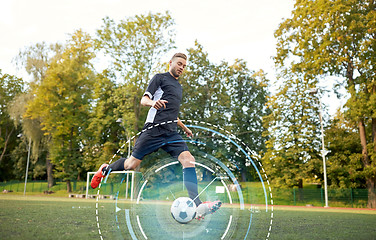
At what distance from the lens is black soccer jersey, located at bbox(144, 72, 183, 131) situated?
421 cm

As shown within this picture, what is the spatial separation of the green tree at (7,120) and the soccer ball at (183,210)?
50.8 m

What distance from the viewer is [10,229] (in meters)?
5.04

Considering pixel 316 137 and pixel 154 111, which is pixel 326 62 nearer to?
pixel 316 137

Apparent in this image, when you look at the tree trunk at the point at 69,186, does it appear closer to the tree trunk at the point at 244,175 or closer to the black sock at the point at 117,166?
the black sock at the point at 117,166

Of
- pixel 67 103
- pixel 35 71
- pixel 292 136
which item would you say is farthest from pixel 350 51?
pixel 35 71

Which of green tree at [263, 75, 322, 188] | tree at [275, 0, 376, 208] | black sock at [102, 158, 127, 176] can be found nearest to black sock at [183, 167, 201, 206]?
black sock at [102, 158, 127, 176]

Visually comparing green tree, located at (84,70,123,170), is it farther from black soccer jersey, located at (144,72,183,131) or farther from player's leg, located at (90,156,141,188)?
black soccer jersey, located at (144,72,183,131)

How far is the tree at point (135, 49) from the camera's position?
88.8ft

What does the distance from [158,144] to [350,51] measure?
22.9m

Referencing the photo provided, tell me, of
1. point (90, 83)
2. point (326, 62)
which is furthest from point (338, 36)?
point (90, 83)

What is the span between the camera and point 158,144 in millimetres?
4211

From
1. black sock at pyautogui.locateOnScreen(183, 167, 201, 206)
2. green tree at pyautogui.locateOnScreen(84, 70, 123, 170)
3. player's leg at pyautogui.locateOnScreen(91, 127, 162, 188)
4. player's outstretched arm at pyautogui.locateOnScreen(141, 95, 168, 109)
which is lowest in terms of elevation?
black sock at pyautogui.locateOnScreen(183, 167, 201, 206)

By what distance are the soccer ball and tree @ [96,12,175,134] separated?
22891 millimetres

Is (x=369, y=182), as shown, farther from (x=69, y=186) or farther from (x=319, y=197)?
(x=69, y=186)
